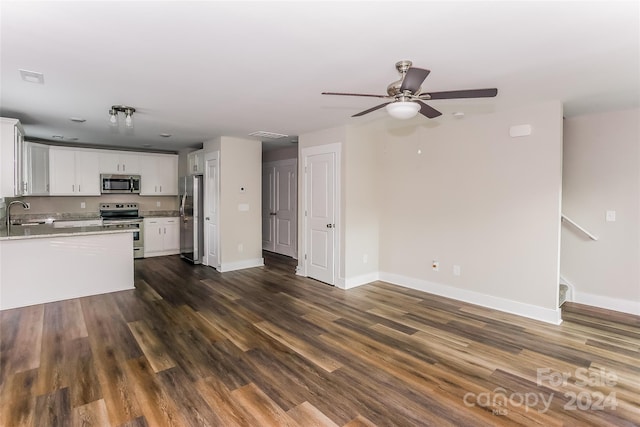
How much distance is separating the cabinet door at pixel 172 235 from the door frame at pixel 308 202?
3.36m

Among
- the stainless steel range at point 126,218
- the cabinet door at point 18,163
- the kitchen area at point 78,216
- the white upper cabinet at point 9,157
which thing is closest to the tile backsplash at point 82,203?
the kitchen area at point 78,216

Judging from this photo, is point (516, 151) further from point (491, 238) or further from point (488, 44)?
point (488, 44)

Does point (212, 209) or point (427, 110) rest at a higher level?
point (427, 110)

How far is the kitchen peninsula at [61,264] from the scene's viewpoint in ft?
13.4

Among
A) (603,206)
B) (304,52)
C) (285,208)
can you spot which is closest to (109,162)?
(285,208)

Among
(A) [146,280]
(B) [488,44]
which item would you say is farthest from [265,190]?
(B) [488,44]

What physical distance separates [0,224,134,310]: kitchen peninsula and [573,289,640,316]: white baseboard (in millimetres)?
6220

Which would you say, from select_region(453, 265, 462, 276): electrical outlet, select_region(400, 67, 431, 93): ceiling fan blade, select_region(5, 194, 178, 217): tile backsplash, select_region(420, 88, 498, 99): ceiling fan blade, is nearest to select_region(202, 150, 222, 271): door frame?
select_region(5, 194, 178, 217): tile backsplash

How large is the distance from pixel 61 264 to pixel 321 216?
11.9 feet

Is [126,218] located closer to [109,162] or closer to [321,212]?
[109,162]

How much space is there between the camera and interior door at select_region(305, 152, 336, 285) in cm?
512

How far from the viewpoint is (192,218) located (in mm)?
6730

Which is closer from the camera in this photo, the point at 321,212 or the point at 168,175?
the point at 321,212

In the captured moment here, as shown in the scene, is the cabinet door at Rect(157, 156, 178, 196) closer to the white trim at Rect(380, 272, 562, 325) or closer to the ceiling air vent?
the ceiling air vent
